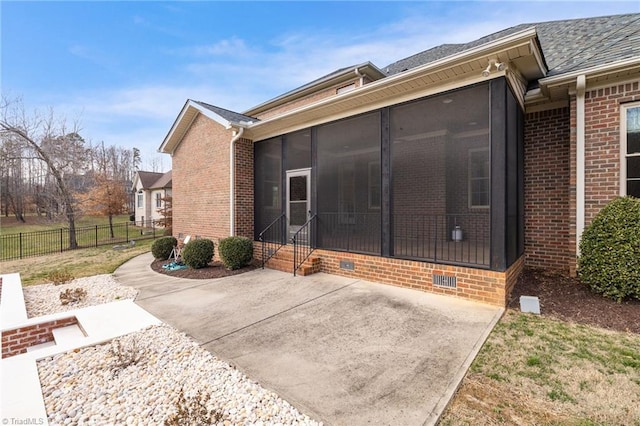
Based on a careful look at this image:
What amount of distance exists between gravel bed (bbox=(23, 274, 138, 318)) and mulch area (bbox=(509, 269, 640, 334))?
23.4 feet

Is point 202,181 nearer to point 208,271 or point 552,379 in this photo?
point 208,271

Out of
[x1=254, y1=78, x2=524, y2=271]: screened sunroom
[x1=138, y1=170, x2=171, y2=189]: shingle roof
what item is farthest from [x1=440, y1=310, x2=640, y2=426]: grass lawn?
[x1=138, y1=170, x2=171, y2=189]: shingle roof

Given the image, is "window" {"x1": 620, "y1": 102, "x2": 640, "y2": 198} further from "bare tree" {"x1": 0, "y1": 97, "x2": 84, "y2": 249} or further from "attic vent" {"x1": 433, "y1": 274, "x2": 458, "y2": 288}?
"bare tree" {"x1": 0, "y1": 97, "x2": 84, "y2": 249}

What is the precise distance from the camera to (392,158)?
19.0 ft

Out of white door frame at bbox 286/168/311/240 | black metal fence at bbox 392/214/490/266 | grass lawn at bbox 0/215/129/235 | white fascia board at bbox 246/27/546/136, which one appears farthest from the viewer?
grass lawn at bbox 0/215/129/235

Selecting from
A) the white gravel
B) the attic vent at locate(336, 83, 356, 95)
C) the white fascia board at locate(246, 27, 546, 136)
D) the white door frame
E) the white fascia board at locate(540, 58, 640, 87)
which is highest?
the attic vent at locate(336, 83, 356, 95)

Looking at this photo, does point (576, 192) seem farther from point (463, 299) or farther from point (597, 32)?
point (597, 32)

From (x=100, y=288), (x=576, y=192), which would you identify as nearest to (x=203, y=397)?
(x=100, y=288)

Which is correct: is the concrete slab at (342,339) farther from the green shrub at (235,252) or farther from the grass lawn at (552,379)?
the green shrub at (235,252)

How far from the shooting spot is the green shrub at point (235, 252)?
288 inches

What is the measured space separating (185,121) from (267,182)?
428 centimetres

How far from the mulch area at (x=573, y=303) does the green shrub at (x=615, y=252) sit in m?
0.21

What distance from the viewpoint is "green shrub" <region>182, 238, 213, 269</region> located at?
7.57 m

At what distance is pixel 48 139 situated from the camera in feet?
49.4
